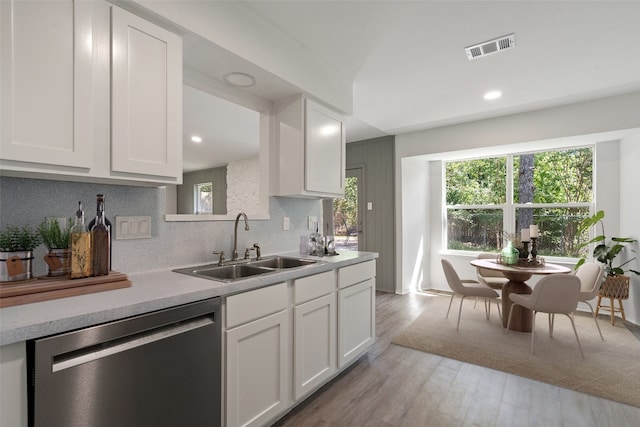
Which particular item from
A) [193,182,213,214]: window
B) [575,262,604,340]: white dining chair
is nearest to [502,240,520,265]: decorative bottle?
[575,262,604,340]: white dining chair

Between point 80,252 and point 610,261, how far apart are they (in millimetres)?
4828

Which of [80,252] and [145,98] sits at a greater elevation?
[145,98]

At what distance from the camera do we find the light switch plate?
164 centimetres

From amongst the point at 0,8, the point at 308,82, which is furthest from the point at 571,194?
the point at 0,8

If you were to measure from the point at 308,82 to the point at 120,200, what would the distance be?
159 centimetres

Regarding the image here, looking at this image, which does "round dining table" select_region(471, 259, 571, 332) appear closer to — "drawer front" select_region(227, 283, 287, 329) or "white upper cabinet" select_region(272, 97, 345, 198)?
"white upper cabinet" select_region(272, 97, 345, 198)

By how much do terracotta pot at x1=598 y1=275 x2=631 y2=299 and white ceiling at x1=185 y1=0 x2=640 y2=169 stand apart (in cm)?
199

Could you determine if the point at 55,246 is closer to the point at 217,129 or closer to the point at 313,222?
the point at 313,222

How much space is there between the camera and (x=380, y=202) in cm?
508

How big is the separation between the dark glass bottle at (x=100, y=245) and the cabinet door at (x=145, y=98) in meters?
0.25

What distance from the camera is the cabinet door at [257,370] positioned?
1.51 m

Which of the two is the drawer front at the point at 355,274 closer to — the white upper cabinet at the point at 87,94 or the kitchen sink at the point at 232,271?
the kitchen sink at the point at 232,271

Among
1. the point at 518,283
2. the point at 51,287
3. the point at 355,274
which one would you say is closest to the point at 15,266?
the point at 51,287

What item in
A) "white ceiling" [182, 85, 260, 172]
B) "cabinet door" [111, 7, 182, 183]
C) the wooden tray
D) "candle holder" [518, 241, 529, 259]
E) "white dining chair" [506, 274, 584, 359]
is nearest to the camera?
the wooden tray
